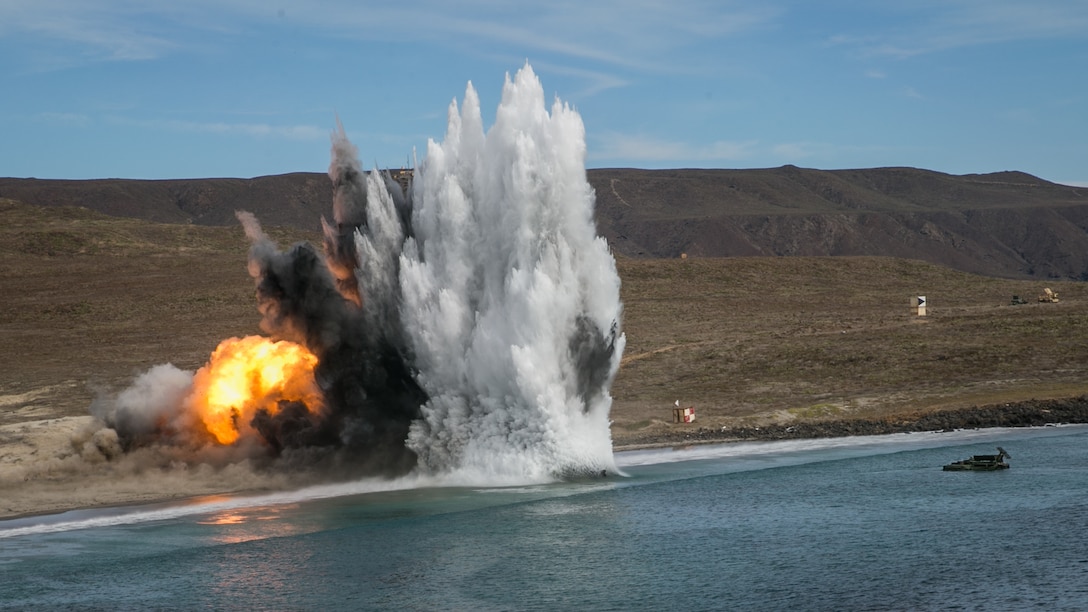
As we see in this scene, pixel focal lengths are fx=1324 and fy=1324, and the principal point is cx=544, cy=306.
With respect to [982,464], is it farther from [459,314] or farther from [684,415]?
[459,314]

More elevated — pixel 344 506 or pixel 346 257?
pixel 346 257

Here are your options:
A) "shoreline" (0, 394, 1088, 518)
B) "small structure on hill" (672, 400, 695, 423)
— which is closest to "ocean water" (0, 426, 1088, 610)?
"shoreline" (0, 394, 1088, 518)

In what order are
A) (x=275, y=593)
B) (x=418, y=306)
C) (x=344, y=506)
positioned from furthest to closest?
(x=418, y=306), (x=344, y=506), (x=275, y=593)

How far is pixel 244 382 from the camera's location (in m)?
54.3

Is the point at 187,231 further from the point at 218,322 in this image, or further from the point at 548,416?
the point at 548,416

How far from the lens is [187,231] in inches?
6161

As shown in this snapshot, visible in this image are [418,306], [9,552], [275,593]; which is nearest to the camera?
[275,593]

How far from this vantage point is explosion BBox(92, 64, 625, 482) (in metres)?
46.8

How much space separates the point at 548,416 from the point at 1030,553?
56.4 feet

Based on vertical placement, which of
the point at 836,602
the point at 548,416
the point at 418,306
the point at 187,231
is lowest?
the point at 836,602

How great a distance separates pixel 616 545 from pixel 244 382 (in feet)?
71.7

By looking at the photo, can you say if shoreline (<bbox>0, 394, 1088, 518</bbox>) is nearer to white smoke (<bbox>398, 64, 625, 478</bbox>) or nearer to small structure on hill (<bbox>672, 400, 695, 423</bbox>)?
small structure on hill (<bbox>672, 400, 695, 423</bbox>)

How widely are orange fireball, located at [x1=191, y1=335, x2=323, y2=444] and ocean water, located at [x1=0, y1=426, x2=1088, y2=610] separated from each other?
6253 millimetres

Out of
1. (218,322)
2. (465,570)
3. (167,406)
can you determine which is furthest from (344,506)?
(218,322)
